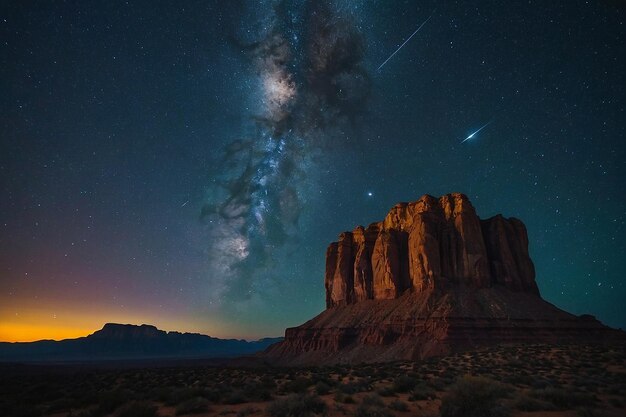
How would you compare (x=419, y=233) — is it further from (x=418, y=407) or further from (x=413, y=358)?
(x=418, y=407)

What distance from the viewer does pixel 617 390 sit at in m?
14.3

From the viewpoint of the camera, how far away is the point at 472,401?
34.0 feet

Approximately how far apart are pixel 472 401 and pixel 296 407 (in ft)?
19.2

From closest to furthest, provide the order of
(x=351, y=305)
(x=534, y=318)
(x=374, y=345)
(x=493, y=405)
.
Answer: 1. (x=493, y=405)
2. (x=534, y=318)
3. (x=374, y=345)
4. (x=351, y=305)

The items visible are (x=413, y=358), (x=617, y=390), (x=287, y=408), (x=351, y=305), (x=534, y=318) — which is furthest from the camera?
(x=351, y=305)

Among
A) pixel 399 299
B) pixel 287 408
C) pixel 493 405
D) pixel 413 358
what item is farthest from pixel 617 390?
pixel 399 299

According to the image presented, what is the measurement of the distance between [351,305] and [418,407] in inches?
2505

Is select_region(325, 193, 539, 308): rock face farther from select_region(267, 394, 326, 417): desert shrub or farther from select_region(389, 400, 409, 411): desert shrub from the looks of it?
select_region(267, 394, 326, 417): desert shrub

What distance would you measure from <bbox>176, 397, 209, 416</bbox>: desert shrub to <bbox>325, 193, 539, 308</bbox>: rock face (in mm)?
51633

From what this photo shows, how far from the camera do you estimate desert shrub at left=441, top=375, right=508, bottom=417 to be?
9.92 metres

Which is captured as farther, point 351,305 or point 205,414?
point 351,305

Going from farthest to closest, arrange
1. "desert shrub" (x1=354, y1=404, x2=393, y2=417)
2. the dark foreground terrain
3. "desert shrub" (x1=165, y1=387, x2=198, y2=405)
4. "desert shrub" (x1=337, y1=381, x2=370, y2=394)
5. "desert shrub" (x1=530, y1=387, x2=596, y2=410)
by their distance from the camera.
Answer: "desert shrub" (x1=337, y1=381, x2=370, y2=394)
"desert shrub" (x1=165, y1=387, x2=198, y2=405)
"desert shrub" (x1=530, y1=387, x2=596, y2=410)
the dark foreground terrain
"desert shrub" (x1=354, y1=404, x2=393, y2=417)

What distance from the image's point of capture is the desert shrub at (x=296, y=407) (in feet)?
38.0

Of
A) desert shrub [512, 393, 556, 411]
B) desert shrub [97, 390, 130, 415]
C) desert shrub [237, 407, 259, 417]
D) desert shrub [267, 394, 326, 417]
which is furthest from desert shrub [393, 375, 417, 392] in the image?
desert shrub [97, 390, 130, 415]
